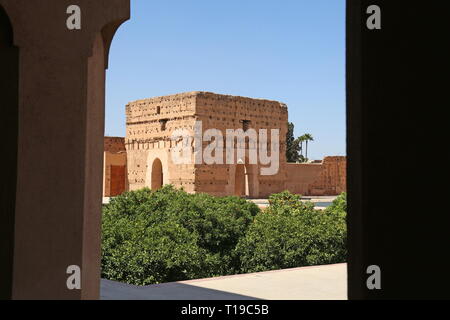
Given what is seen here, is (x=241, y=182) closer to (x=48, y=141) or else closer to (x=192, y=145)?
(x=192, y=145)

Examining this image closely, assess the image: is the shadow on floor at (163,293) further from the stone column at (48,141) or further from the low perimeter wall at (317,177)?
the low perimeter wall at (317,177)

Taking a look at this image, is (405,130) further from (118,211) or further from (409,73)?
(118,211)

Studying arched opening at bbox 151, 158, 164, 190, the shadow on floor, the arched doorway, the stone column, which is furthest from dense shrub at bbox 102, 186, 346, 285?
the arched doorway

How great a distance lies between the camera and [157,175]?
24.1 metres

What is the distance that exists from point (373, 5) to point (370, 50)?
192 mm

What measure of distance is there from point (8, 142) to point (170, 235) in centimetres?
718

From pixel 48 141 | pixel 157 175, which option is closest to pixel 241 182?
pixel 157 175

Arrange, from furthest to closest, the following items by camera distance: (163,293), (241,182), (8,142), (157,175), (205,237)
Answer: (241,182)
(157,175)
(205,237)
(163,293)
(8,142)

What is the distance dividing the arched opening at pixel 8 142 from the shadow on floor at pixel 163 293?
221 centimetres

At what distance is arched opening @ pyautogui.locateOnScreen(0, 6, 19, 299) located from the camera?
11.2 feet

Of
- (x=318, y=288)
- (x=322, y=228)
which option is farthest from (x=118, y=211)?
(x=318, y=288)

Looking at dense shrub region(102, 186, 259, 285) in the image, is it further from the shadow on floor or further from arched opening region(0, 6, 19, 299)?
arched opening region(0, 6, 19, 299)

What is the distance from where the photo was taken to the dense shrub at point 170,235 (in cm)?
895
